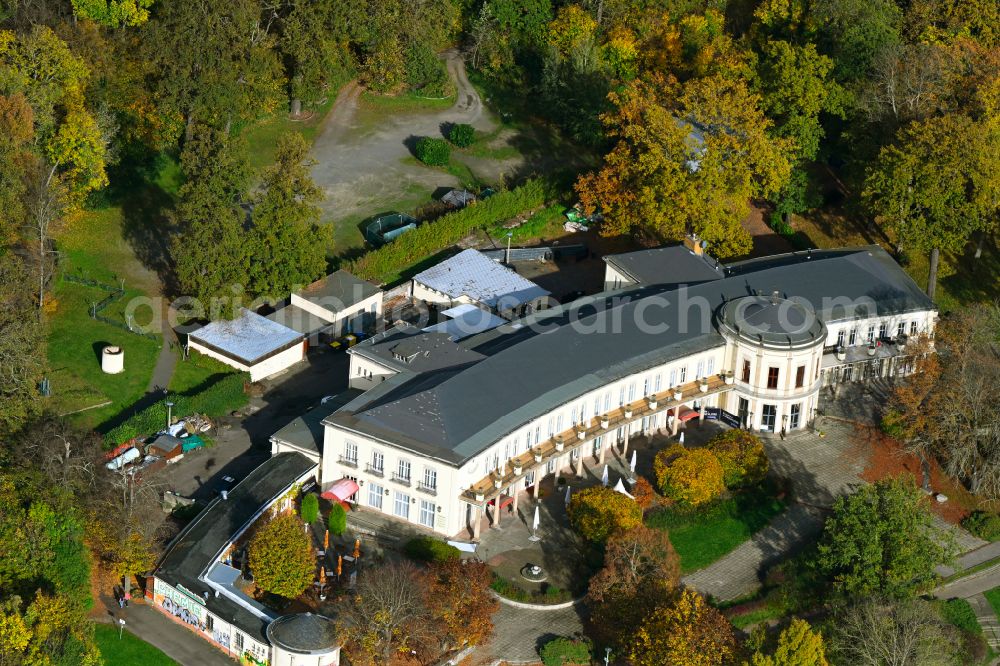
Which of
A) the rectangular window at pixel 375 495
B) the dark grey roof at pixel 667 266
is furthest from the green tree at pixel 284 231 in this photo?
the rectangular window at pixel 375 495

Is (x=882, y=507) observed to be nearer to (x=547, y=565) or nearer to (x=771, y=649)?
(x=771, y=649)

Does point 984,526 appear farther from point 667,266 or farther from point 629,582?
point 667,266

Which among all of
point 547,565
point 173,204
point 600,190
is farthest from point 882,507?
point 173,204

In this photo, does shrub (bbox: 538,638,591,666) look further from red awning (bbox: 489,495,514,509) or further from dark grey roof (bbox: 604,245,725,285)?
dark grey roof (bbox: 604,245,725,285)

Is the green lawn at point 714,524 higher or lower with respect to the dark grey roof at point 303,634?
lower

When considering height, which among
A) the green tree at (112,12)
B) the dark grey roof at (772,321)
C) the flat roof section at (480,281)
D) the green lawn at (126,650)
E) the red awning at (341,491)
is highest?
the green tree at (112,12)

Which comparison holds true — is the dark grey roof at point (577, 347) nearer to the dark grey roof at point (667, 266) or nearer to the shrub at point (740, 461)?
the dark grey roof at point (667, 266)
